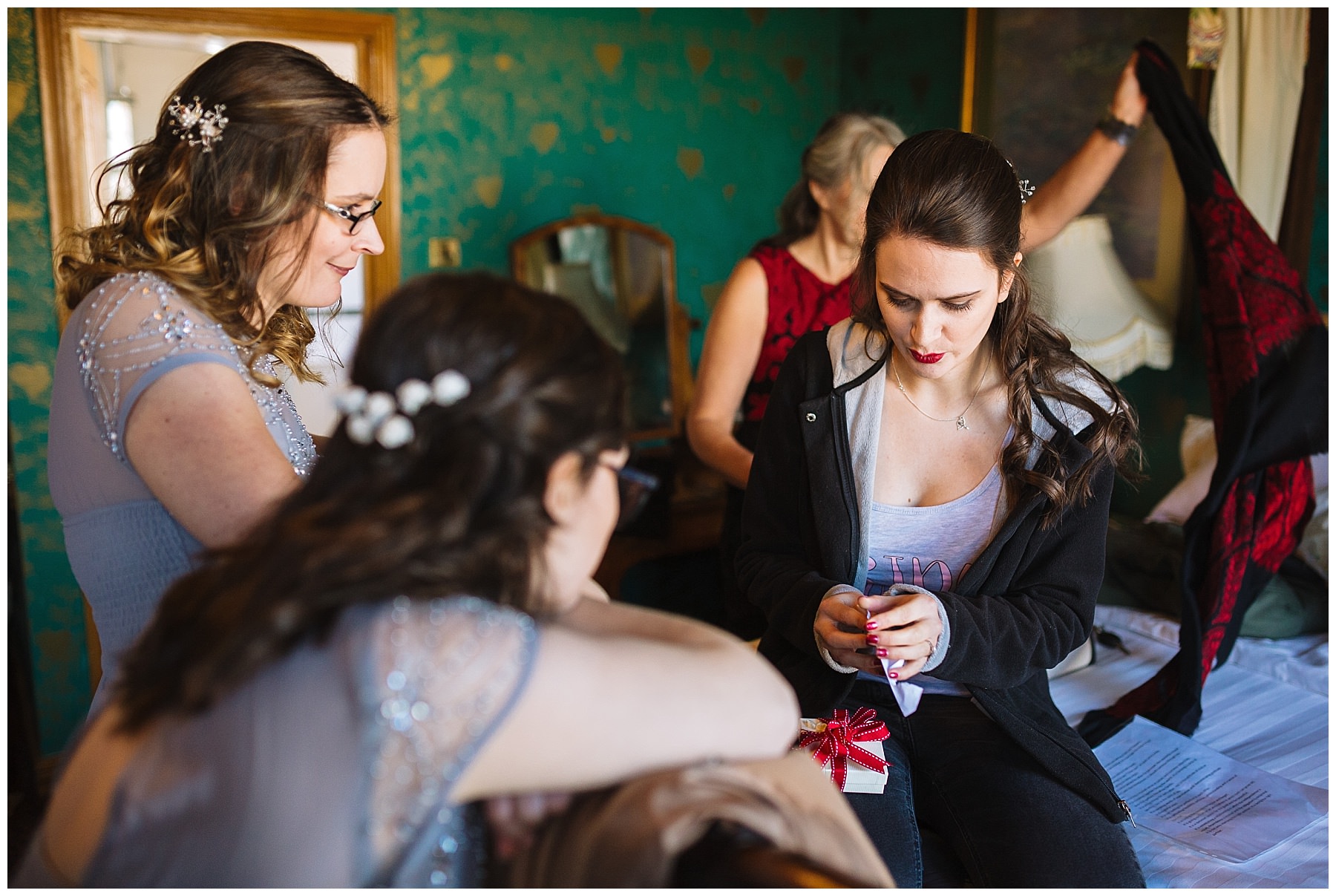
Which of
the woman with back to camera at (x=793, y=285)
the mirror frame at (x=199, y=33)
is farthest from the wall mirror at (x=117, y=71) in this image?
the woman with back to camera at (x=793, y=285)

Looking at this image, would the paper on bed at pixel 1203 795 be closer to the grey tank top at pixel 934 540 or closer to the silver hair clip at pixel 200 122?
the grey tank top at pixel 934 540

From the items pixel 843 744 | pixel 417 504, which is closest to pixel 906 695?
pixel 843 744

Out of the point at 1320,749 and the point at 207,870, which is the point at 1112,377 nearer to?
the point at 1320,749

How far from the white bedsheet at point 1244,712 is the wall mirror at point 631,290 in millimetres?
1732

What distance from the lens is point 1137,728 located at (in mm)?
2133

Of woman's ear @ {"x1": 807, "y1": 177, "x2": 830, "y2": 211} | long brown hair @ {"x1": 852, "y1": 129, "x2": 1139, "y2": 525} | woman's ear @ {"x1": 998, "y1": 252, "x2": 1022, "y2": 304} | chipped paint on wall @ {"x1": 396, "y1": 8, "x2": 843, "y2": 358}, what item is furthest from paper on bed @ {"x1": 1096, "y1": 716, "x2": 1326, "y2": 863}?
chipped paint on wall @ {"x1": 396, "y1": 8, "x2": 843, "y2": 358}

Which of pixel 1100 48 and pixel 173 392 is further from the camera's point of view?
pixel 1100 48

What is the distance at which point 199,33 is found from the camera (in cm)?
300

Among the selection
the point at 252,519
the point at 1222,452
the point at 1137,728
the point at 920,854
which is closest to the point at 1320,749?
the point at 1137,728

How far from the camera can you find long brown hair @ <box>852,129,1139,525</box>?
1528mm

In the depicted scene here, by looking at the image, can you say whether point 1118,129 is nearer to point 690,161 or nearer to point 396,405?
point 690,161

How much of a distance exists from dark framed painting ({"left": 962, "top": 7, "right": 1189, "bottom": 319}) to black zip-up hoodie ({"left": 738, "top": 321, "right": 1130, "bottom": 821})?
1.83m

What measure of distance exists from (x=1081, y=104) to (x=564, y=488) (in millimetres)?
3125

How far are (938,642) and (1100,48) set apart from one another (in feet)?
8.57
